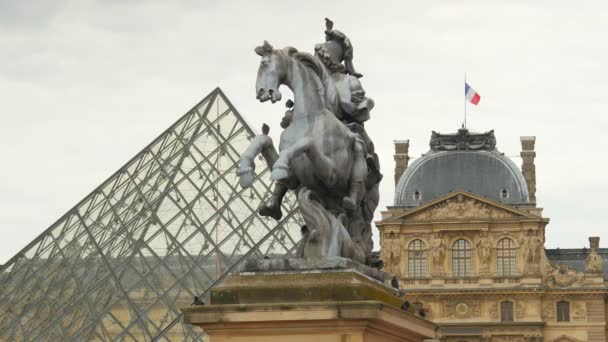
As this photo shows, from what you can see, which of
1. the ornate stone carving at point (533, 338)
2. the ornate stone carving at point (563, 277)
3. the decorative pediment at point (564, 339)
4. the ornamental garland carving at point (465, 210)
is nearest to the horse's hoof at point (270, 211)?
the ornate stone carving at point (533, 338)

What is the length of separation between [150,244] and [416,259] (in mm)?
40120

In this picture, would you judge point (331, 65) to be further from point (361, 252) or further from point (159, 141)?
point (159, 141)

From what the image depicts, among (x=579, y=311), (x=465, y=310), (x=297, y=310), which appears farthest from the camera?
(x=465, y=310)

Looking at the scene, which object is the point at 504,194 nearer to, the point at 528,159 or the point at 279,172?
the point at 528,159

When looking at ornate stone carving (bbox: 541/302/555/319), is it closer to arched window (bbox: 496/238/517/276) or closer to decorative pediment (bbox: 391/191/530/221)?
arched window (bbox: 496/238/517/276)

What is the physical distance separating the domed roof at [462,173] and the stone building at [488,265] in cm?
7

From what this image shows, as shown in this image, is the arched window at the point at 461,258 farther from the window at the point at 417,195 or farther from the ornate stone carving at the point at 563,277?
the ornate stone carving at the point at 563,277

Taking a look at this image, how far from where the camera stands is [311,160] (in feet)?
21.0

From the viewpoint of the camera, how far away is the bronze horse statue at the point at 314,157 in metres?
6.37

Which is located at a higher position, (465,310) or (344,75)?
(465,310)

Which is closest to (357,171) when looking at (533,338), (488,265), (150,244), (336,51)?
(336,51)

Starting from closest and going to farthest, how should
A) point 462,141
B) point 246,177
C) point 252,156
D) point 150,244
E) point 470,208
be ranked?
1. point 246,177
2. point 252,156
3. point 150,244
4. point 470,208
5. point 462,141

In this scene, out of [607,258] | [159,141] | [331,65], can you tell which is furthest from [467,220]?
[331,65]

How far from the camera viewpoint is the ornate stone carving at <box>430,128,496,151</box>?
72438 millimetres
